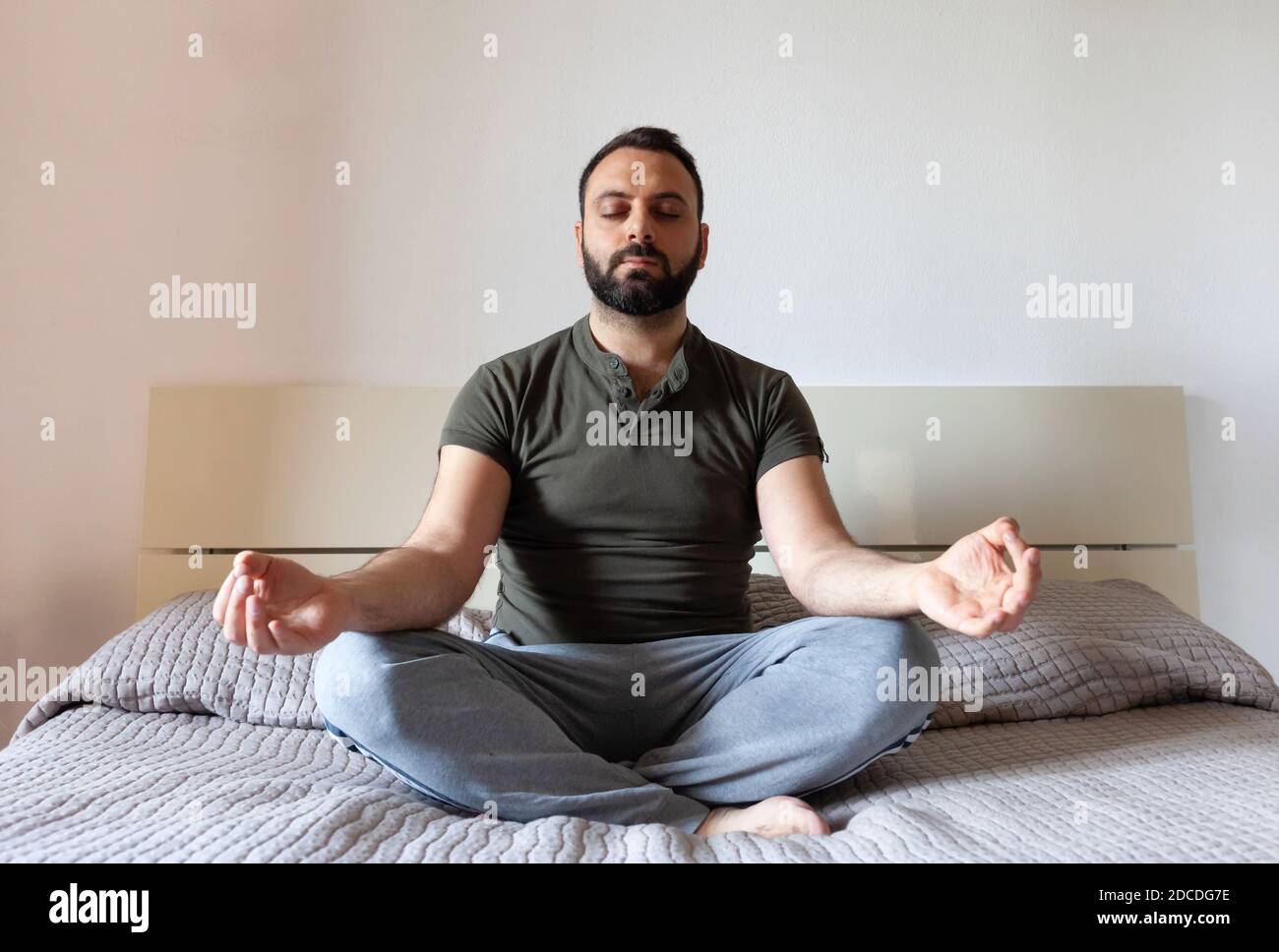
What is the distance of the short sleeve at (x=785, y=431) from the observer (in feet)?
4.88

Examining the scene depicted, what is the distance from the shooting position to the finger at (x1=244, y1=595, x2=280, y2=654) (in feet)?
3.28

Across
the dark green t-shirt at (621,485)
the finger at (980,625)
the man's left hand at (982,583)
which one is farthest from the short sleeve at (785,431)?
the finger at (980,625)

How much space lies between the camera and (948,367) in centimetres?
218

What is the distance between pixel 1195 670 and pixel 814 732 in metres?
0.75

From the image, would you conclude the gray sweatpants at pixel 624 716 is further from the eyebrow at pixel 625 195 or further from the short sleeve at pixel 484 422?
the eyebrow at pixel 625 195

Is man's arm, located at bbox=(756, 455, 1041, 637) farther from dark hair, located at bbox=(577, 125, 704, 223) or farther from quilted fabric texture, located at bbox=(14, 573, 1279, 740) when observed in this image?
dark hair, located at bbox=(577, 125, 704, 223)

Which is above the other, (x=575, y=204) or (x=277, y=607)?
(x=575, y=204)

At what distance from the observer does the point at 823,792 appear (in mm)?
1223

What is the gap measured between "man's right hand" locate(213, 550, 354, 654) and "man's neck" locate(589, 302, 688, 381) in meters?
0.62

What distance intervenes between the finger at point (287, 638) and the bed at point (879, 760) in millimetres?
153

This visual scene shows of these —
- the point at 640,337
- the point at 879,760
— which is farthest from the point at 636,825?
the point at 640,337

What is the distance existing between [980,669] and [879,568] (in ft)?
1.38

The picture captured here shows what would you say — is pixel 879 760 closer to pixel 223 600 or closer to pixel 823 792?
pixel 823 792
